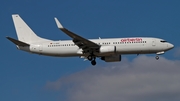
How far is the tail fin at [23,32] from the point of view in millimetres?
95562

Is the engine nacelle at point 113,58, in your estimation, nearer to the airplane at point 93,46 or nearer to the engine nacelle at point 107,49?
the airplane at point 93,46

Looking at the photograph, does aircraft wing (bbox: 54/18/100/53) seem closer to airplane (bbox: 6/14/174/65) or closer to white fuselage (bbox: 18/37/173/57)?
airplane (bbox: 6/14/174/65)

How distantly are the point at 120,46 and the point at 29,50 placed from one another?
1498 centimetres

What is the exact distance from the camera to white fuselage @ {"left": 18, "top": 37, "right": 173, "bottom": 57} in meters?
88.2

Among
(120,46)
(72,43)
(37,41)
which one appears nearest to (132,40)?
(120,46)

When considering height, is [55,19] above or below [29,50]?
above

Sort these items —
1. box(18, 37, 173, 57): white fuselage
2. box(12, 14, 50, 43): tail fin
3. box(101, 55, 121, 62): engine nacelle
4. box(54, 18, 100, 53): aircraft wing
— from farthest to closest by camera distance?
1. box(12, 14, 50, 43): tail fin
2. box(101, 55, 121, 62): engine nacelle
3. box(54, 18, 100, 53): aircraft wing
4. box(18, 37, 173, 57): white fuselage

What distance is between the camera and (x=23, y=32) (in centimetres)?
9706

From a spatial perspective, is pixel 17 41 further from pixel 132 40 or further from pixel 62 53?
pixel 132 40

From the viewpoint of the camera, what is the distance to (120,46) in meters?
88.6

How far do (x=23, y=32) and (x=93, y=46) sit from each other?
14.0 m

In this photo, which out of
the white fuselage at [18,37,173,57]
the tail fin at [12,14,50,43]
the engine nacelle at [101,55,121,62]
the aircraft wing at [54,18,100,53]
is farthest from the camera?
the tail fin at [12,14,50,43]

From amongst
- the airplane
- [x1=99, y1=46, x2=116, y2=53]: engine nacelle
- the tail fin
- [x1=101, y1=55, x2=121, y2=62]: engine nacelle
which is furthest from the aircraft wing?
the tail fin

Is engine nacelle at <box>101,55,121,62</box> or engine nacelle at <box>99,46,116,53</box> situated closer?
engine nacelle at <box>99,46,116,53</box>
